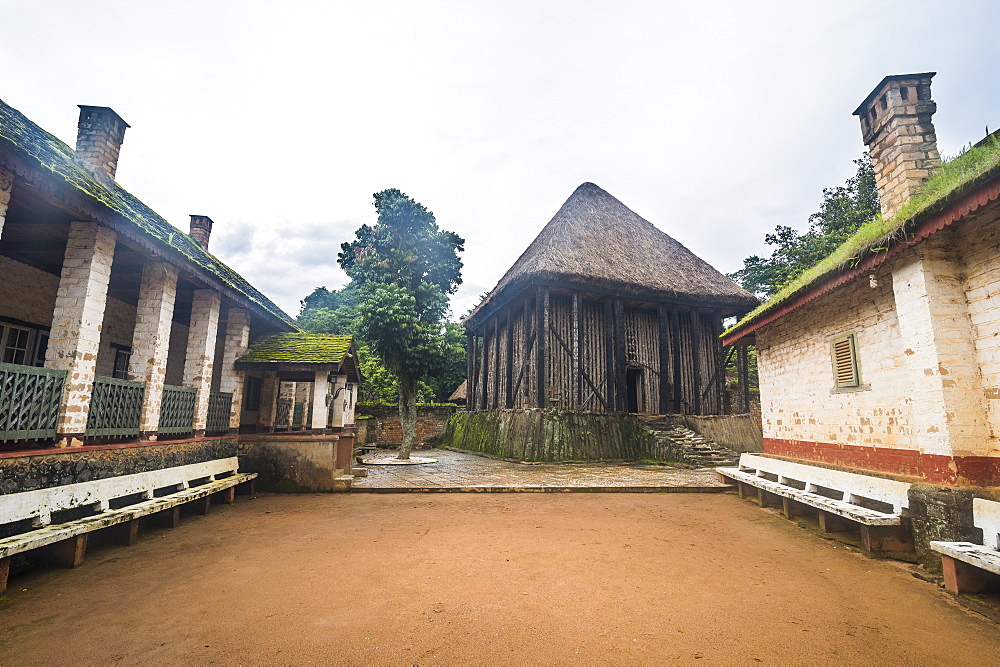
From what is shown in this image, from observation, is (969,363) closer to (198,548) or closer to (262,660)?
(262,660)

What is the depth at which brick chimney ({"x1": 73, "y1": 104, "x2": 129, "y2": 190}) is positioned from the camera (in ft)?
27.0

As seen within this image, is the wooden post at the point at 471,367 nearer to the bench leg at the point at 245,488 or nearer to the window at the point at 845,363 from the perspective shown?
the bench leg at the point at 245,488

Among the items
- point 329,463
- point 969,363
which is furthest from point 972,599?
point 329,463

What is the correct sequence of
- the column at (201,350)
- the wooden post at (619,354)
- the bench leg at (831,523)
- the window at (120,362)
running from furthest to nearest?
the wooden post at (619,354)
the window at (120,362)
the column at (201,350)
the bench leg at (831,523)

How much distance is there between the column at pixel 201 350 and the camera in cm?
870

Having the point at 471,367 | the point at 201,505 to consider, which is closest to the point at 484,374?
the point at 471,367

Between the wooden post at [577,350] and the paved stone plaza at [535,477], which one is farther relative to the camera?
the wooden post at [577,350]

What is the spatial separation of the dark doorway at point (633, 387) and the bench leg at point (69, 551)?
613 inches

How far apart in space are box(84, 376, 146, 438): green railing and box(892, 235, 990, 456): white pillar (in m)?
10.4

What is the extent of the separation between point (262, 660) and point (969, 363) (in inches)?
280

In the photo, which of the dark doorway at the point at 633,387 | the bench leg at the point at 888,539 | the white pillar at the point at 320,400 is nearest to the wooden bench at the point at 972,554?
the bench leg at the point at 888,539

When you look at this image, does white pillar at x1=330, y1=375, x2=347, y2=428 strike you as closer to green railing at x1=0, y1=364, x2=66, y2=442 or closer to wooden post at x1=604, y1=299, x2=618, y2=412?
green railing at x1=0, y1=364, x2=66, y2=442

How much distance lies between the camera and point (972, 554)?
3.78 meters

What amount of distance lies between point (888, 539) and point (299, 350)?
427 inches
